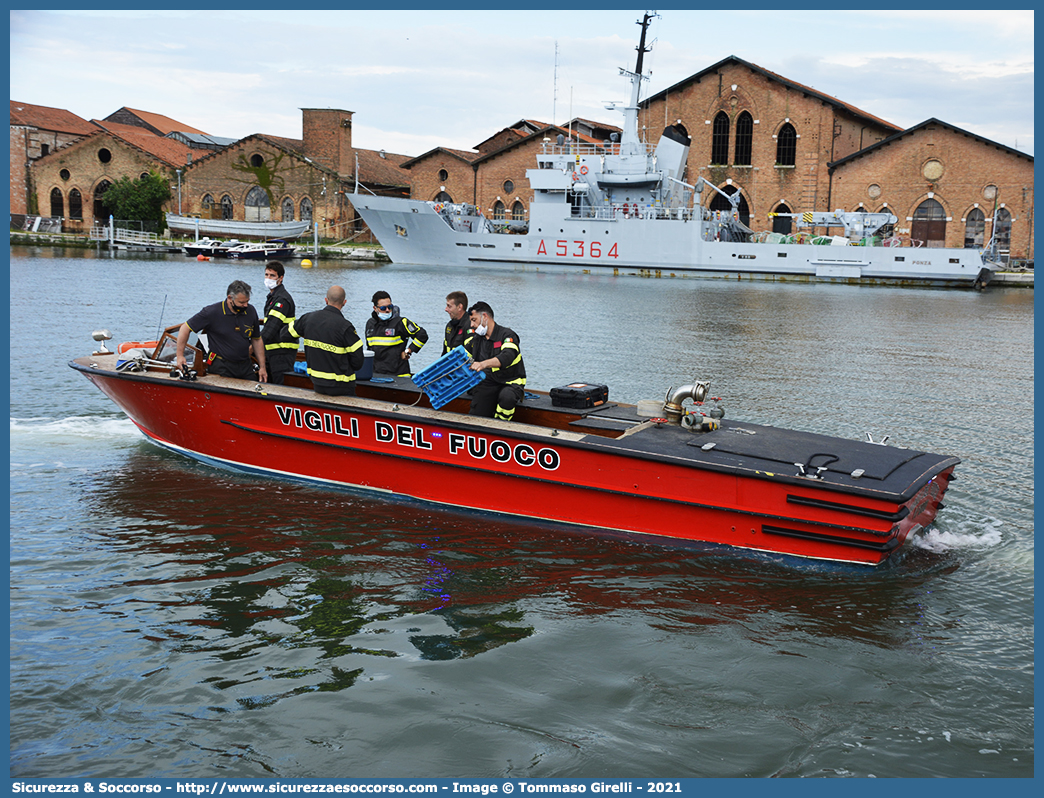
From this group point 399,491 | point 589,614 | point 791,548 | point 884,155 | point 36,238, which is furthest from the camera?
point 36,238

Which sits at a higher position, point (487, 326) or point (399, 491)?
point (487, 326)

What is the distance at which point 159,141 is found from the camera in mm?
63438

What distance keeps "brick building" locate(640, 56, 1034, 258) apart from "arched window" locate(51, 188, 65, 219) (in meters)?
42.1

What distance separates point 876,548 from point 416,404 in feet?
14.9

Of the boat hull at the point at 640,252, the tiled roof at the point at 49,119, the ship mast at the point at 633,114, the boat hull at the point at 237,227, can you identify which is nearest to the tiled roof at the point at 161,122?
the tiled roof at the point at 49,119

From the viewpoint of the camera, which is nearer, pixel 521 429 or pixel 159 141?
pixel 521 429

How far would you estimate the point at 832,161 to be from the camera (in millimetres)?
49281

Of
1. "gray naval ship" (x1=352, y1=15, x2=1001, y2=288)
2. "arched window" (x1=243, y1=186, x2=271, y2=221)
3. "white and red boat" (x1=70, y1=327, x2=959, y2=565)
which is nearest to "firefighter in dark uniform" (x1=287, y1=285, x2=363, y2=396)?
"white and red boat" (x1=70, y1=327, x2=959, y2=565)

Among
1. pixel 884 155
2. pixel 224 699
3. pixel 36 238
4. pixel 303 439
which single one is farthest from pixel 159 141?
pixel 224 699

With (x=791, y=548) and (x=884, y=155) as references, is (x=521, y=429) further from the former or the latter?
(x=884, y=155)

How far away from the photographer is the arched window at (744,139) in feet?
166

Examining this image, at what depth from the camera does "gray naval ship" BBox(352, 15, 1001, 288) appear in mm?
45562

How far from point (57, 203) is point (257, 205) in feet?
48.2

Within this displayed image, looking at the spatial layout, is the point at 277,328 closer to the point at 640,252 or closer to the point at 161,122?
the point at 640,252
